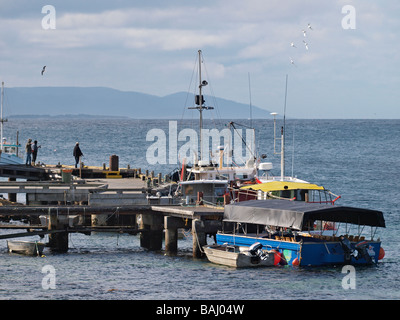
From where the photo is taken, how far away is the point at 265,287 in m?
35.2

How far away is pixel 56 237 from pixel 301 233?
12976mm

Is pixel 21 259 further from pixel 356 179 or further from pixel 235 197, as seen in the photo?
pixel 356 179

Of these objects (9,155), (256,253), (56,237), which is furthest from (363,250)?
(9,155)

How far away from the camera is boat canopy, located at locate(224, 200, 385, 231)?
38.7 metres

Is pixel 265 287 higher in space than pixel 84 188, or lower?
lower

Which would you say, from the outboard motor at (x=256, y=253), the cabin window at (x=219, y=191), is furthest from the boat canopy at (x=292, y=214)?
the cabin window at (x=219, y=191)

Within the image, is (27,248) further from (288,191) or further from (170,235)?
(288,191)

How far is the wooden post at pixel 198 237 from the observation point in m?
41.4

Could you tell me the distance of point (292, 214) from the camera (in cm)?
3878

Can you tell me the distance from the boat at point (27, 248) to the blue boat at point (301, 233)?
923cm

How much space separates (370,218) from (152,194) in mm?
12569

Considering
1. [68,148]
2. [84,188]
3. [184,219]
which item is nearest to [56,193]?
[84,188]

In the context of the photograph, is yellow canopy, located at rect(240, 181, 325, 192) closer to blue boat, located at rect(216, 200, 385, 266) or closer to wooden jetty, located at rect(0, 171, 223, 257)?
blue boat, located at rect(216, 200, 385, 266)

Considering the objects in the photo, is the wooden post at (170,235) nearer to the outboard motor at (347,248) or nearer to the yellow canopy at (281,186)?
the yellow canopy at (281,186)
